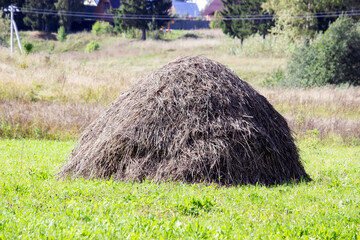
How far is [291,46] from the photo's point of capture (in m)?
49.8

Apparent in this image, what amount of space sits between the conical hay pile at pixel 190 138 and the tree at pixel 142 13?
59.4 metres

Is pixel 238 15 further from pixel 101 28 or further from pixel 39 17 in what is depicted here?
pixel 39 17

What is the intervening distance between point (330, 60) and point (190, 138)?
92.4 feet

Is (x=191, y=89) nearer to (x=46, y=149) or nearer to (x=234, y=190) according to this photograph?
(x=234, y=190)

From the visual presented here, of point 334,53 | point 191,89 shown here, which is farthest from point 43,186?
point 334,53

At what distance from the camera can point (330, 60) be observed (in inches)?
1332

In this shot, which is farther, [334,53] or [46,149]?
[334,53]

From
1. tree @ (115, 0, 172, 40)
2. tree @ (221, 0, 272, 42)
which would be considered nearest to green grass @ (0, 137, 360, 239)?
tree @ (221, 0, 272, 42)

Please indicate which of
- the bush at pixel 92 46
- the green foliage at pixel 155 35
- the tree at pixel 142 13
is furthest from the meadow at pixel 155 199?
the green foliage at pixel 155 35

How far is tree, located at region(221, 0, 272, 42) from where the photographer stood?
Answer: 6141 centimetres

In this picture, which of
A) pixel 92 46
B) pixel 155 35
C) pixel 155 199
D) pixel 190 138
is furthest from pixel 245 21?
pixel 155 199

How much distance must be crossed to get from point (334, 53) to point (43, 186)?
29898mm

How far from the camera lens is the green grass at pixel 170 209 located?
214 inches

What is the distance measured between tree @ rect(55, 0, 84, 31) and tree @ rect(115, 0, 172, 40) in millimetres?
5950
